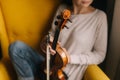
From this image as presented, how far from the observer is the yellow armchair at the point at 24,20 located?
1.58 meters

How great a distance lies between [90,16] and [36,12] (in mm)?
386

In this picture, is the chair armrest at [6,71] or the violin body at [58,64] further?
the chair armrest at [6,71]

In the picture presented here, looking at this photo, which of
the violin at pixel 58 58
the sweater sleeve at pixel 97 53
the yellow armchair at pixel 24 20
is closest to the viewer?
the violin at pixel 58 58

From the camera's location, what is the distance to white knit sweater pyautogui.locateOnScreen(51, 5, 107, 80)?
4.50ft

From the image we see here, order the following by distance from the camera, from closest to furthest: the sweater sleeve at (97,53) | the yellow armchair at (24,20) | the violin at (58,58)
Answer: the violin at (58,58) < the sweater sleeve at (97,53) < the yellow armchair at (24,20)

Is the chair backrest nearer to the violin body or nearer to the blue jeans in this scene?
the blue jeans

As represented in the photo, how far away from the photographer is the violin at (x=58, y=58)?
3.95 feet

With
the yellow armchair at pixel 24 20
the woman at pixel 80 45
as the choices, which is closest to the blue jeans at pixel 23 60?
the woman at pixel 80 45

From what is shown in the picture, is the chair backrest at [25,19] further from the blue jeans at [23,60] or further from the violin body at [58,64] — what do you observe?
the violin body at [58,64]

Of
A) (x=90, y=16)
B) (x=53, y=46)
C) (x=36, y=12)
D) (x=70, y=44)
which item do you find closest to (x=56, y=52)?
(x=53, y=46)

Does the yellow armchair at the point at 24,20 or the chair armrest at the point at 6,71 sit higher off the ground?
the yellow armchair at the point at 24,20

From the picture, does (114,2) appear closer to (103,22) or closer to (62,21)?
(103,22)

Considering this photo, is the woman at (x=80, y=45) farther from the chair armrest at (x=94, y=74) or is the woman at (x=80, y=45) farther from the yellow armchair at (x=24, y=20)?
the yellow armchair at (x=24, y=20)

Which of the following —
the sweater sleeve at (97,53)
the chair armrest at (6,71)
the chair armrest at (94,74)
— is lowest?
the chair armrest at (6,71)
